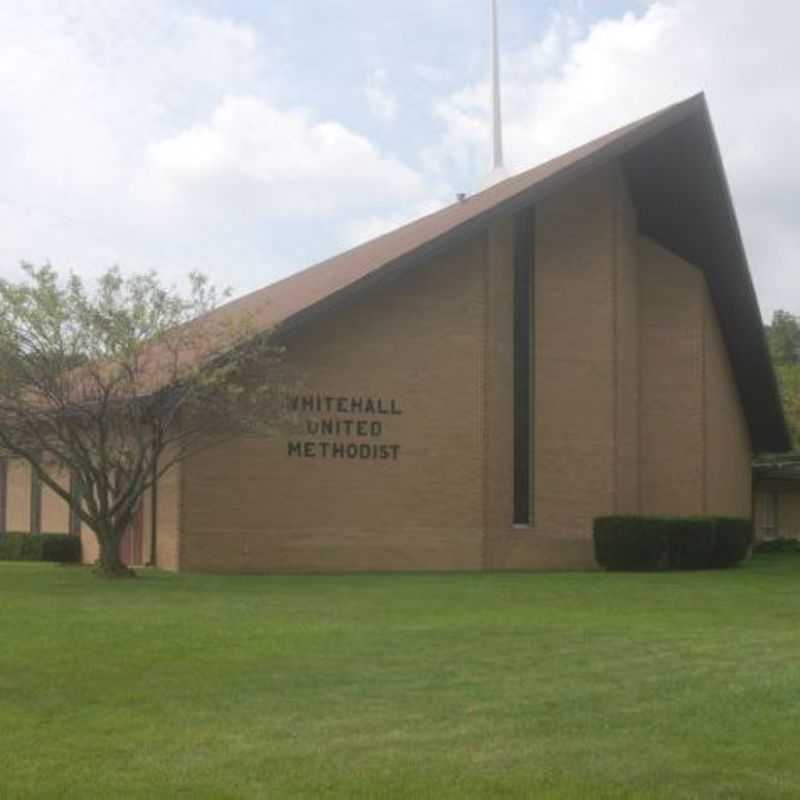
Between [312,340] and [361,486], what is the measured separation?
299 cm

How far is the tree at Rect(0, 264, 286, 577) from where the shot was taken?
2197cm

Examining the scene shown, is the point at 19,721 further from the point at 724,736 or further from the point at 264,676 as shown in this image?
the point at 724,736

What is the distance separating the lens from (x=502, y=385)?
29.2 metres

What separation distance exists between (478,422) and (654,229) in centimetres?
749

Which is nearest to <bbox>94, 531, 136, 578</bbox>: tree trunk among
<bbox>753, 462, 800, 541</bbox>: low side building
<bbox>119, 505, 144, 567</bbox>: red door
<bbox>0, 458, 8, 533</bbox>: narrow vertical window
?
<bbox>119, 505, 144, 567</bbox>: red door

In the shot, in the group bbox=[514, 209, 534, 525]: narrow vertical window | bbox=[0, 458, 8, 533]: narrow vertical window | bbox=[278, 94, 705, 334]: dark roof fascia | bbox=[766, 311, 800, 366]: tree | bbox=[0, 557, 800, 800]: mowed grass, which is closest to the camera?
bbox=[0, 557, 800, 800]: mowed grass

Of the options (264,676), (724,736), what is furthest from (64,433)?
(724,736)

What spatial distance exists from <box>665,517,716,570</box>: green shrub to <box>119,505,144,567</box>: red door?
1067 centimetres

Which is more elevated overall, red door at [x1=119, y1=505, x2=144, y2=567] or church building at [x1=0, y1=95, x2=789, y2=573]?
church building at [x1=0, y1=95, x2=789, y2=573]

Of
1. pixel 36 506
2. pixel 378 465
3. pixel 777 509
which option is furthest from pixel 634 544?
pixel 777 509

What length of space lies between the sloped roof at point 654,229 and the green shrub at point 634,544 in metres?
6.72

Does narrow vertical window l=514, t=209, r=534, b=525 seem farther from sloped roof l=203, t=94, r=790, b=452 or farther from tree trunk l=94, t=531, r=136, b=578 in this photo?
tree trunk l=94, t=531, r=136, b=578

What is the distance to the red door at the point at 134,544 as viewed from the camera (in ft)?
92.0

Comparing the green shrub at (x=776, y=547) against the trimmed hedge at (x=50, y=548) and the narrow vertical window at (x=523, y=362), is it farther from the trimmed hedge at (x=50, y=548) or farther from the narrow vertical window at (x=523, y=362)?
the trimmed hedge at (x=50, y=548)
